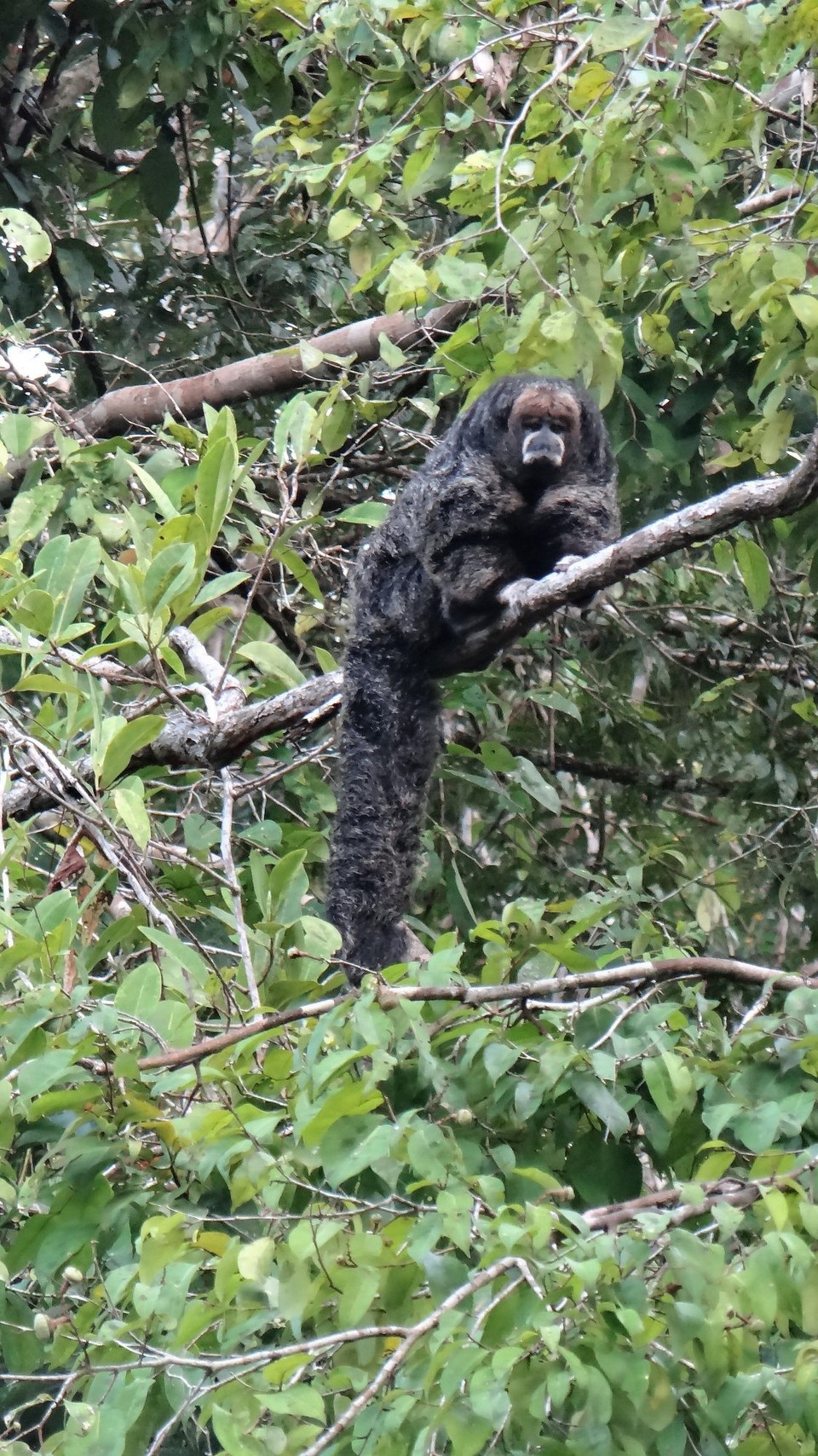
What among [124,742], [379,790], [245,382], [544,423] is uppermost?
[124,742]

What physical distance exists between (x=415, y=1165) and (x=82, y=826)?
1.19 meters

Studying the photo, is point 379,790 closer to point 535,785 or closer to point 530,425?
point 535,785

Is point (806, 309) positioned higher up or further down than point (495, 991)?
higher up

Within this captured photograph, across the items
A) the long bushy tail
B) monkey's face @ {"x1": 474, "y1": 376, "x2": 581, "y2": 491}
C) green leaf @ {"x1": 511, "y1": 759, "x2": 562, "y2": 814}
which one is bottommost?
green leaf @ {"x1": 511, "y1": 759, "x2": 562, "y2": 814}

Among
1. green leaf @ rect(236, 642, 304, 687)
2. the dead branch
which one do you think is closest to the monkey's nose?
green leaf @ rect(236, 642, 304, 687)

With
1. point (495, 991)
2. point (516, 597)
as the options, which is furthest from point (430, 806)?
point (495, 991)

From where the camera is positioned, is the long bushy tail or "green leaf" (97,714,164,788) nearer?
"green leaf" (97,714,164,788)

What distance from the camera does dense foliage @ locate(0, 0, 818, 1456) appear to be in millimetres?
1858

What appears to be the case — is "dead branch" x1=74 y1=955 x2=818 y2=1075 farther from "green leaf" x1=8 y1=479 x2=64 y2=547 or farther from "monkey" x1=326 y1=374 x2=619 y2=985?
"monkey" x1=326 y1=374 x2=619 y2=985

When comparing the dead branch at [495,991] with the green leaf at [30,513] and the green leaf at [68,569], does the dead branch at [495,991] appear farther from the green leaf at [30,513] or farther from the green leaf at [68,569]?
the green leaf at [30,513]

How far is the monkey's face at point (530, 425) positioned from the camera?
4.46 metres

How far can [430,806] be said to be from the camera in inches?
222

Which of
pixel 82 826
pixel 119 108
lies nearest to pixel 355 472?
pixel 119 108

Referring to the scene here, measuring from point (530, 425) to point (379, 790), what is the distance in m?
1.14
